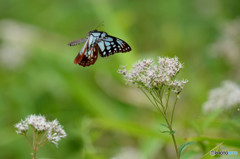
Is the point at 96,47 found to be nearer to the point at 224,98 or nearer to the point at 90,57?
the point at 90,57

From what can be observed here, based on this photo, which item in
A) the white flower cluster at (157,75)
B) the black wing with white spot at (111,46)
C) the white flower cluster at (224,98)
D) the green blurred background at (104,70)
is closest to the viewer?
the white flower cluster at (157,75)

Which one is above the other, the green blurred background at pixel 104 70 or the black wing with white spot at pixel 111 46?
the green blurred background at pixel 104 70

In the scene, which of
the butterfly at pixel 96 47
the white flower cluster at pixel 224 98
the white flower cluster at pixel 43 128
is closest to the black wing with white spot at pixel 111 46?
the butterfly at pixel 96 47

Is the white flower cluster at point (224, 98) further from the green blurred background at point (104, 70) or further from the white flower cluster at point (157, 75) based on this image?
the white flower cluster at point (157, 75)

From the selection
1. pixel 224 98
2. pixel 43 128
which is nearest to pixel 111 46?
pixel 43 128

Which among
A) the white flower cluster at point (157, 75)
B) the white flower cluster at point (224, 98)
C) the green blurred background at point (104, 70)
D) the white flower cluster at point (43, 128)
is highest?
the green blurred background at point (104, 70)

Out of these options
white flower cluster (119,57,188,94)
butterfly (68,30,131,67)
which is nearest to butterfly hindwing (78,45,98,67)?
butterfly (68,30,131,67)

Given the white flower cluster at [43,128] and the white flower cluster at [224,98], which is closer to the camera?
the white flower cluster at [43,128]
